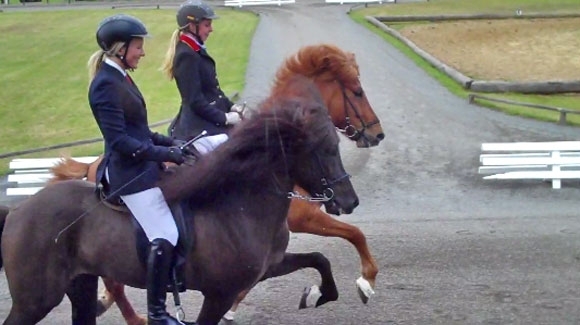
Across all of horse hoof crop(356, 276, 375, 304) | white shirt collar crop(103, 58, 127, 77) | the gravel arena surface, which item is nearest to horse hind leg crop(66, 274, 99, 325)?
the gravel arena surface

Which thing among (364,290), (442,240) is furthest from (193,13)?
(442,240)

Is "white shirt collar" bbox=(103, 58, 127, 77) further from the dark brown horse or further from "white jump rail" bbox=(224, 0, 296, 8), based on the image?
"white jump rail" bbox=(224, 0, 296, 8)

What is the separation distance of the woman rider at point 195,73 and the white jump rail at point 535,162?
642 cm

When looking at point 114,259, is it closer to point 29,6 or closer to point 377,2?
point 377,2

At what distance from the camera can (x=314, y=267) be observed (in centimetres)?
683

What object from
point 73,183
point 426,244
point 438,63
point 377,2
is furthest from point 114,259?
point 377,2

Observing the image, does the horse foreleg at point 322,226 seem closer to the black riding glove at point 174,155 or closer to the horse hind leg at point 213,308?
the horse hind leg at point 213,308

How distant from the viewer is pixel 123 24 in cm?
544

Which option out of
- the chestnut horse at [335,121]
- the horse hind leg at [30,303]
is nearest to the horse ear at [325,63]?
the chestnut horse at [335,121]

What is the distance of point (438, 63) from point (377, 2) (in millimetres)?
18960

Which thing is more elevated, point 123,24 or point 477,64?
point 123,24

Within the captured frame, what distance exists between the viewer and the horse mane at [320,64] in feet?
25.2

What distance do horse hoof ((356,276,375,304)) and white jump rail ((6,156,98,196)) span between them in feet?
19.3

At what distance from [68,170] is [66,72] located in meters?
17.6
